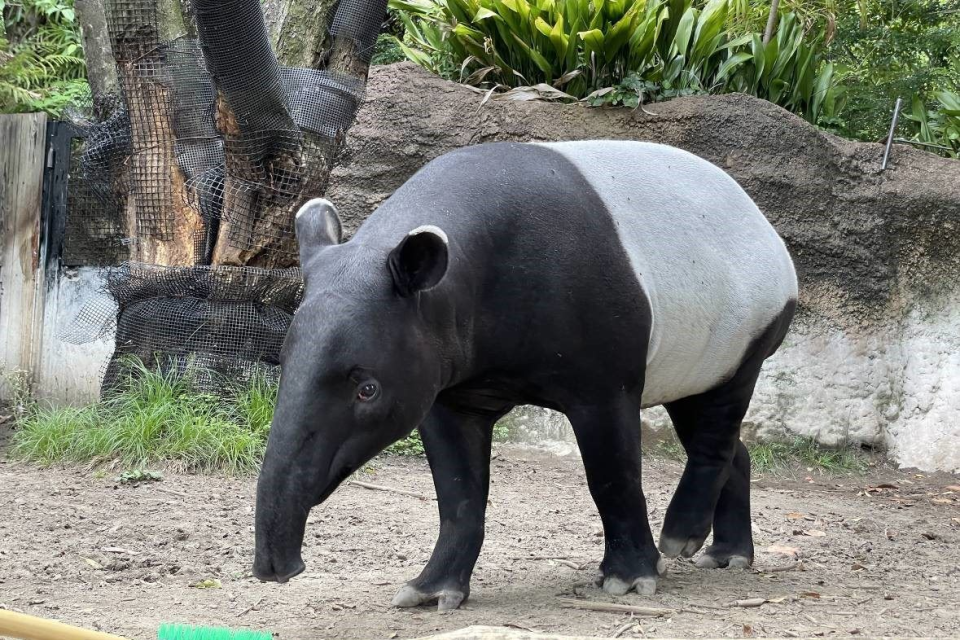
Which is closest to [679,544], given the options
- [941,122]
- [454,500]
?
[454,500]

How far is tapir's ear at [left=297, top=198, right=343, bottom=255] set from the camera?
3.53 meters

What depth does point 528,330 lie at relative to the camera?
354 centimetres

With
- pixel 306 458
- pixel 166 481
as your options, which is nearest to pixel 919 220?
pixel 166 481

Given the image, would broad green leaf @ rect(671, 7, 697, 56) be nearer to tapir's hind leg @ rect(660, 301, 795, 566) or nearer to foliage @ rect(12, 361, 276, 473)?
foliage @ rect(12, 361, 276, 473)

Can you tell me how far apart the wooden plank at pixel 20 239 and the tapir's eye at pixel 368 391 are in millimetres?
5795

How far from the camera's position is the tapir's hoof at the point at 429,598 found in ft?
12.5

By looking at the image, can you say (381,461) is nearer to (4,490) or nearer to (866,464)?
(4,490)

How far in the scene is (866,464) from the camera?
7.92 m

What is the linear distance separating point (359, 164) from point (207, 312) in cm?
180

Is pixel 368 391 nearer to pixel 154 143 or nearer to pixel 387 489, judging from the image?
pixel 387 489

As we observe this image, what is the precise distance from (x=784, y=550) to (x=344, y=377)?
2979 mm

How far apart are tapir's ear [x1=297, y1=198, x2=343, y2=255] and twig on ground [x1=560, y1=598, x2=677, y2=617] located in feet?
4.82

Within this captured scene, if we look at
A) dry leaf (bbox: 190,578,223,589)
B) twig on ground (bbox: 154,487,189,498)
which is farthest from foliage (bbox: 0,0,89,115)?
dry leaf (bbox: 190,578,223,589)

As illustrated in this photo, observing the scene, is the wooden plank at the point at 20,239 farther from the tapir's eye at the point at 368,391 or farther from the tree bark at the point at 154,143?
the tapir's eye at the point at 368,391
